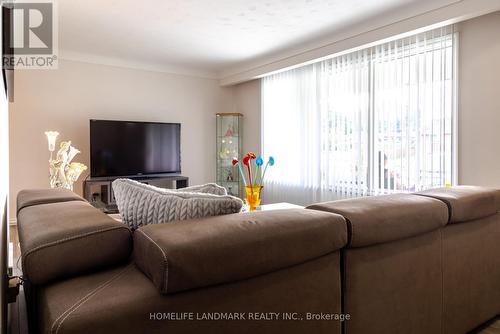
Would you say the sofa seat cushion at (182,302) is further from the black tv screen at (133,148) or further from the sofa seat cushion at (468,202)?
the black tv screen at (133,148)

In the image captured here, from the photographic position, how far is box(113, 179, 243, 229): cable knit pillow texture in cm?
117

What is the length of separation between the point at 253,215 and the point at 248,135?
15.3 feet

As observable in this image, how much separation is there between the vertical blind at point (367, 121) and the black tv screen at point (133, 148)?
61.9 inches

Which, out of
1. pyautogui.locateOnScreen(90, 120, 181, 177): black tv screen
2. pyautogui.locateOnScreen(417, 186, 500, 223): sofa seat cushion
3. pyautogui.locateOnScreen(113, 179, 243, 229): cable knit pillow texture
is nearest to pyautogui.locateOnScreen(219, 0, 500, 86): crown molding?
pyautogui.locateOnScreen(90, 120, 181, 177): black tv screen

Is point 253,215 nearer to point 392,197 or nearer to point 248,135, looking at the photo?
point 392,197

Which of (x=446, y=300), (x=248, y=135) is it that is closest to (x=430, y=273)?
(x=446, y=300)

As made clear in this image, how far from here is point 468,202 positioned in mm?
1635

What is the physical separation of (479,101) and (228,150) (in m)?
3.70

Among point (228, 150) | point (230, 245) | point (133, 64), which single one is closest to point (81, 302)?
point (230, 245)

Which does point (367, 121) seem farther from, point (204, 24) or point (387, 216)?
point (387, 216)

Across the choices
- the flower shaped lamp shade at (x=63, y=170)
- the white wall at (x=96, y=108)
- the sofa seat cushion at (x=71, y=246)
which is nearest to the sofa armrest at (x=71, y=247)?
the sofa seat cushion at (x=71, y=246)

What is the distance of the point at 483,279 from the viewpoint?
1.75 m

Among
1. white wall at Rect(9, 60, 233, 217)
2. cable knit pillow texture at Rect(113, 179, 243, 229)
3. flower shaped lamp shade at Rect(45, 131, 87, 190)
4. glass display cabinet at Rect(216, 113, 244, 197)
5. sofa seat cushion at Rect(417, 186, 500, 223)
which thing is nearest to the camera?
cable knit pillow texture at Rect(113, 179, 243, 229)

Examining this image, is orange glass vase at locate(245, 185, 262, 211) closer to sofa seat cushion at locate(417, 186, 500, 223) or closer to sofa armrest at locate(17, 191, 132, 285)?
sofa seat cushion at locate(417, 186, 500, 223)
